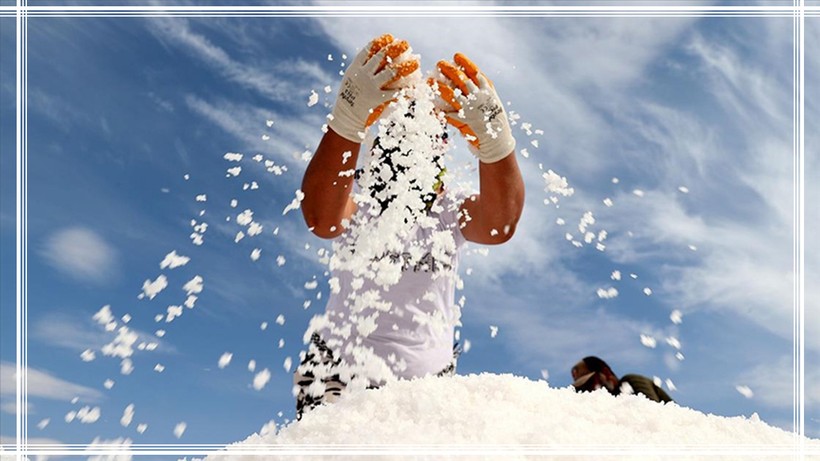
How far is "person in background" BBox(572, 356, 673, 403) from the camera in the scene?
154 inches

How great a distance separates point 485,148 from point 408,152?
34 cm

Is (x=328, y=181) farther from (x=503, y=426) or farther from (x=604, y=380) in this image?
(x=604, y=380)

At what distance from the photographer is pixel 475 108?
3.17 m

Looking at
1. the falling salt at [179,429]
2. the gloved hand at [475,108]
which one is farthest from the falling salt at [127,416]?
the gloved hand at [475,108]

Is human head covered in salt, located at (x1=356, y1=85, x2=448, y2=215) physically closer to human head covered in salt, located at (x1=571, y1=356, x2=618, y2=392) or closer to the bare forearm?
the bare forearm

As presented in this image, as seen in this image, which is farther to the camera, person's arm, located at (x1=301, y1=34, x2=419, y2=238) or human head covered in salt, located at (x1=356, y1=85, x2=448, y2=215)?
human head covered in salt, located at (x1=356, y1=85, x2=448, y2=215)

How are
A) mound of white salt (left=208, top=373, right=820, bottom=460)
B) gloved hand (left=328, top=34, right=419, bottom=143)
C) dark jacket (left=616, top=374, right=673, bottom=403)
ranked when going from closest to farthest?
mound of white salt (left=208, top=373, right=820, bottom=460), gloved hand (left=328, top=34, right=419, bottom=143), dark jacket (left=616, top=374, right=673, bottom=403)

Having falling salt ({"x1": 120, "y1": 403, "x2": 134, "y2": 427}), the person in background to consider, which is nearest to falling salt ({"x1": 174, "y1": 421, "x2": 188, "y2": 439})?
falling salt ({"x1": 120, "y1": 403, "x2": 134, "y2": 427})

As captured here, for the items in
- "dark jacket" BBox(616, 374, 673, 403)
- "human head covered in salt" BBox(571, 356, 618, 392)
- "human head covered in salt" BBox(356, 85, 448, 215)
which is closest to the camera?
"human head covered in salt" BBox(356, 85, 448, 215)

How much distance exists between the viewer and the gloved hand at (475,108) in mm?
3145

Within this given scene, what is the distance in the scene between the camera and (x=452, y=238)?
3432 millimetres

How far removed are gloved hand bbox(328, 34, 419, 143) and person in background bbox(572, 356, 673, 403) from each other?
1849 millimetres

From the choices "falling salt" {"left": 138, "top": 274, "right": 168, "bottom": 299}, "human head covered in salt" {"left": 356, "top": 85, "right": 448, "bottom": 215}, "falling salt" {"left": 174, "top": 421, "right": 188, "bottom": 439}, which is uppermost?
"human head covered in salt" {"left": 356, "top": 85, "right": 448, "bottom": 215}

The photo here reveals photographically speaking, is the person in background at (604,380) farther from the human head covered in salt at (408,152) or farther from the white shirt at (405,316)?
the human head covered in salt at (408,152)
